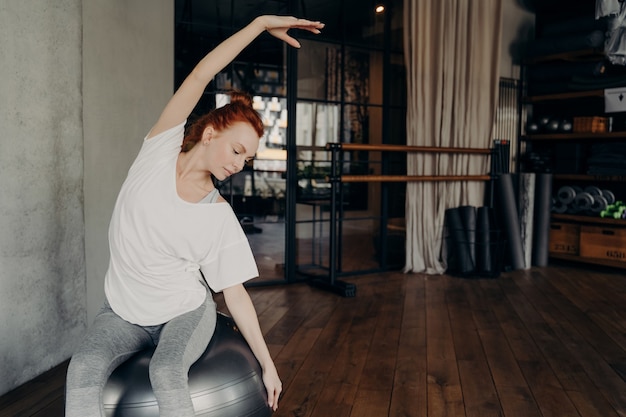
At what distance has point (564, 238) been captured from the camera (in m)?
5.18

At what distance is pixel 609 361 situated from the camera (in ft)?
8.86

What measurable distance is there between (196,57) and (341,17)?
126cm

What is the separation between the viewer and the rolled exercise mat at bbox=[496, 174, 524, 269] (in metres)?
4.89

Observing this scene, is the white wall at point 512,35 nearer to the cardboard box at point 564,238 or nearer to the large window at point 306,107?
the large window at point 306,107

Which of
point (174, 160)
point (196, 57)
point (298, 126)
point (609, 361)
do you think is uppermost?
point (196, 57)

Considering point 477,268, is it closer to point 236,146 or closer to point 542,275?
point 542,275

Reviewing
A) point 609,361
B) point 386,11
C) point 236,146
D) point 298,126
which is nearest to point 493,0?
point 386,11

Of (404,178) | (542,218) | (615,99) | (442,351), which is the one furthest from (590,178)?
(442,351)

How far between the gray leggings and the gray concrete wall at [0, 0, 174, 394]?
0.89 metres

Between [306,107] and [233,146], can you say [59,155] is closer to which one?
[233,146]

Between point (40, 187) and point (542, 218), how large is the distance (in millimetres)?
4170

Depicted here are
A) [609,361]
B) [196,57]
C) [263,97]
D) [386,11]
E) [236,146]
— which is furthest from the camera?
[386,11]

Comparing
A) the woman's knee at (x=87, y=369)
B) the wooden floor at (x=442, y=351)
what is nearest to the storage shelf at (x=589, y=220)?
the wooden floor at (x=442, y=351)

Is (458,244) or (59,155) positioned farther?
(458,244)
